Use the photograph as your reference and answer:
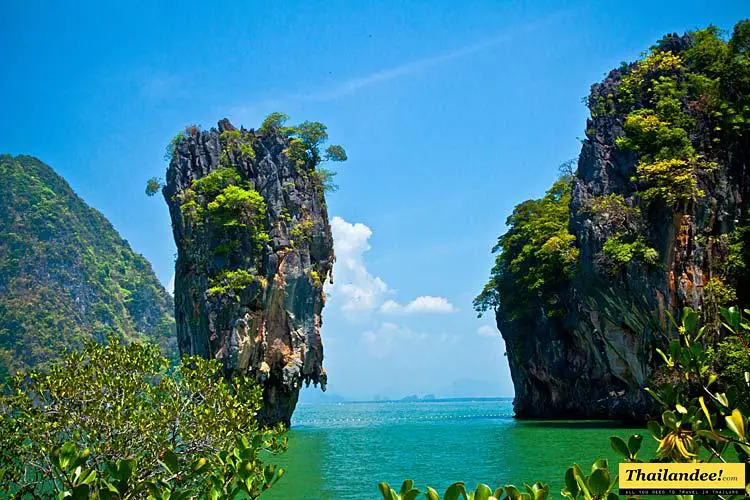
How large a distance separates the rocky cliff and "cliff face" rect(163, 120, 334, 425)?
1146 centimetres

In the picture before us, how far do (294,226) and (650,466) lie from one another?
2798cm

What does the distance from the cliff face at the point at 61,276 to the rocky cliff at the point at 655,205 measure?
5432 cm

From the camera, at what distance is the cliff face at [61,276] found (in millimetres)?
68125

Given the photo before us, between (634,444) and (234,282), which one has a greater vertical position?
(234,282)

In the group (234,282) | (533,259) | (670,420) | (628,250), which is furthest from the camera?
(533,259)

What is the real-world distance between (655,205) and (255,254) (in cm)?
1697

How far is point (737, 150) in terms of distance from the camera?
24.1m

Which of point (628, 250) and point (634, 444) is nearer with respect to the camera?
point (634, 444)

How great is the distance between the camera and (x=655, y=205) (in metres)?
24.0

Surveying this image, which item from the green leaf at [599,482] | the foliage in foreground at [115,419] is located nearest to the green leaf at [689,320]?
the green leaf at [599,482]

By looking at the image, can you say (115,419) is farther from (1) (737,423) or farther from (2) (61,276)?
(2) (61,276)

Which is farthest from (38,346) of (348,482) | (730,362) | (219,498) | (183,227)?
(219,498)

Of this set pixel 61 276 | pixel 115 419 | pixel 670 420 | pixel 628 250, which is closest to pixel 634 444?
pixel 670 420

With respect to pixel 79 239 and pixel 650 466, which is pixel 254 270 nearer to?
pixel 650 466
